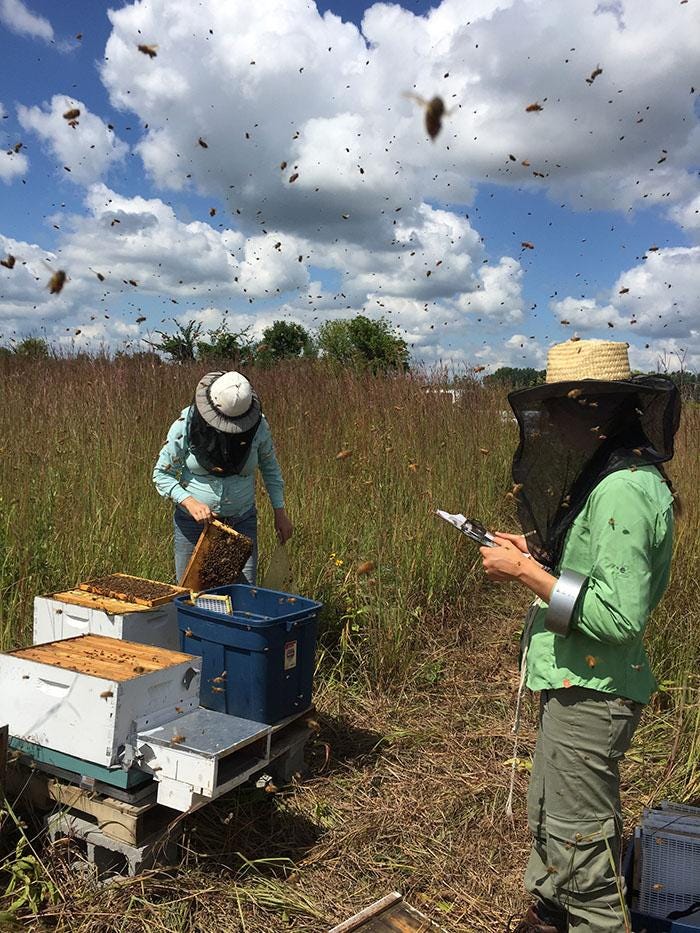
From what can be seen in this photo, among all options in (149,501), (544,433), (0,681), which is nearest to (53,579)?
(149,501)

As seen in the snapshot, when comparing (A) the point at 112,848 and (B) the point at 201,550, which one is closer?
(A) the point at 112,848

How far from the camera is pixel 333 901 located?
2.41m

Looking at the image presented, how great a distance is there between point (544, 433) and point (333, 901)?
1.78 m

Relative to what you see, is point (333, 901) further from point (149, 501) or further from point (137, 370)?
point (137, 370)

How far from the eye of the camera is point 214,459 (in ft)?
11.0

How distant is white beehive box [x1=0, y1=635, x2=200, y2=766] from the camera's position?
2.20 m

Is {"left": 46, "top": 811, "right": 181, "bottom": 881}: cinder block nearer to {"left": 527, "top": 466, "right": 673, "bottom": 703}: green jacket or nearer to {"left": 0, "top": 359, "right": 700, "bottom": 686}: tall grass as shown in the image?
{"left": 0, "top": 359, "right": 700, "bottom": 686}: tall grass

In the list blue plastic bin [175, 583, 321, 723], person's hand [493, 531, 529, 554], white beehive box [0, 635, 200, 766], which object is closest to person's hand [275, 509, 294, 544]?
blue plastic bin [175, 583, 321, 723]

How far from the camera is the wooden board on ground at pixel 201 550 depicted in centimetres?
319

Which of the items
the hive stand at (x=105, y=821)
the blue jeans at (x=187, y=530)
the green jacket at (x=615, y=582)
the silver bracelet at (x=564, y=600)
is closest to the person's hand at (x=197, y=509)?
the blue jeans at (x=187, y=530)

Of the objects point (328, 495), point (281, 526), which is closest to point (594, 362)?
point (281, 526)

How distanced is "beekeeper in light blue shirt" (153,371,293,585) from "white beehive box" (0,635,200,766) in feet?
2.90

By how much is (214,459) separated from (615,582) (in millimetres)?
2161

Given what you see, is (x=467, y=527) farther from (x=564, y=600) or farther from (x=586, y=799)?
(x=586, y=799)
